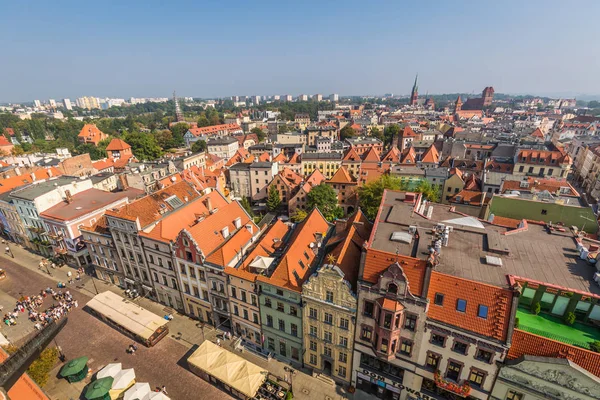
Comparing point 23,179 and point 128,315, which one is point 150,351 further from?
point 23,179

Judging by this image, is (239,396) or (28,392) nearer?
(28,392)

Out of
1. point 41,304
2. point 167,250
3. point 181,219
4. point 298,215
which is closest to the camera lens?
point 167,250

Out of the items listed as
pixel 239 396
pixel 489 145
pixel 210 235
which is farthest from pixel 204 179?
pixel 489 145

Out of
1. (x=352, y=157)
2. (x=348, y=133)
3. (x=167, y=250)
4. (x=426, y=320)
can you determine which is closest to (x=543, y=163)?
(x=352, y=157)

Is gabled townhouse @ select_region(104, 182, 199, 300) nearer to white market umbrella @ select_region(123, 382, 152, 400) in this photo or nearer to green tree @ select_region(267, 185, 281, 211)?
white market umbrella @ select_region(123, 382, 152, 400)

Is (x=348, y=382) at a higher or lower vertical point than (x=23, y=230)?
lower

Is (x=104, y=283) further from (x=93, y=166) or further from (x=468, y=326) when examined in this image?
(x=93, y=166)
